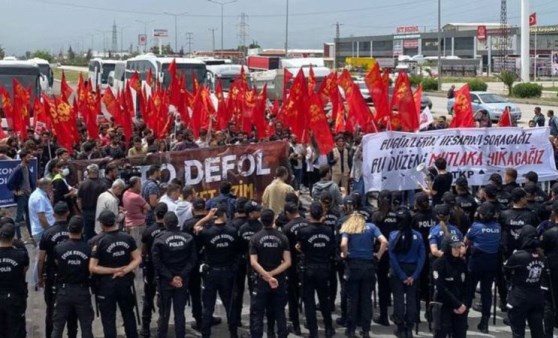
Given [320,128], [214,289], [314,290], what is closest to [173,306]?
[214,289]

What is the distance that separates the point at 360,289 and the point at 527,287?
1937 millimetres

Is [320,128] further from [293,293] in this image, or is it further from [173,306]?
[173,306]

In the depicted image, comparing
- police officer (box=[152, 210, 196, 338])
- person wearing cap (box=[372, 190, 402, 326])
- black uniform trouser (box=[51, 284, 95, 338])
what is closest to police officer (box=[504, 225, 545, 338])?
person wearing cap (box=[372, 190, 402, 326])

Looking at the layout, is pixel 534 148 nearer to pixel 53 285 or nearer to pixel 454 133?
pixel 454 133

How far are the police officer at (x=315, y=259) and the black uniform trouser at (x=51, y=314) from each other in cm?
260

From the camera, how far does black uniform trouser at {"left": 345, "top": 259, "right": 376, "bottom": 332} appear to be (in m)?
9.53

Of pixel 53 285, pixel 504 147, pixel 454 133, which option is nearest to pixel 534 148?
pixel 504 147

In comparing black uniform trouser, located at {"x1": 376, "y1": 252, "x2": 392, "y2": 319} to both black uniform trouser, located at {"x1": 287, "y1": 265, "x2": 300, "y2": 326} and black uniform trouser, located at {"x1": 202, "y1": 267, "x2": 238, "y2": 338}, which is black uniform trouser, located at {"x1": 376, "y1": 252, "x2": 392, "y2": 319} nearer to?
black uniform trouser, located at {"x1": 287, "y1": 265, "x2": 300, "y2": 326}

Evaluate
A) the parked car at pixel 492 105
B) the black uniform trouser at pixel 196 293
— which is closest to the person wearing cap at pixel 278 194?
the black uniform trouser at pixel 196 293

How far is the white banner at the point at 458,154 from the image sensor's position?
13.4 metres

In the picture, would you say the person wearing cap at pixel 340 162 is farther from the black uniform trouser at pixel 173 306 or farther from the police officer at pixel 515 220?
the black uniform trouser at pixel 173 306

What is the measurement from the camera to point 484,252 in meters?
9.88

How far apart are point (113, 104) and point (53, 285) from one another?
1249 centimetres

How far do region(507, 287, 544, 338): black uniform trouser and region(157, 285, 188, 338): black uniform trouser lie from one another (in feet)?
11.6
